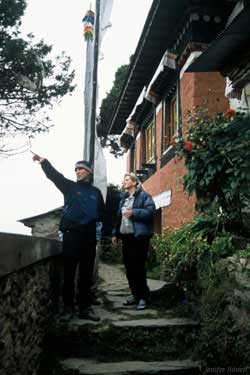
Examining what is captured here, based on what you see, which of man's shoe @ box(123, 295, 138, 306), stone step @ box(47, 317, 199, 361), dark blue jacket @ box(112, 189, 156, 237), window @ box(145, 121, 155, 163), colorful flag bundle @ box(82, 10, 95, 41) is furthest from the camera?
window @ box(145, 121, 155, 163)

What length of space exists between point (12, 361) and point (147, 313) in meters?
2.15

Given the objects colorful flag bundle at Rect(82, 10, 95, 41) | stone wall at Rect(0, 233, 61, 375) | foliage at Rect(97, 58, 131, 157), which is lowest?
stone wall at Rect(0, 233, 61, 375)

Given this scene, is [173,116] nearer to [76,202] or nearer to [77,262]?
[76,202]

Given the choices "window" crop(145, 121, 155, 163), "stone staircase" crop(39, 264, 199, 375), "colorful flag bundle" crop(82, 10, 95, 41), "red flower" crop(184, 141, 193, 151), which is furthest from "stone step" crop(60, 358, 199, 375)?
"window" crop(145, 121, 155, 163)

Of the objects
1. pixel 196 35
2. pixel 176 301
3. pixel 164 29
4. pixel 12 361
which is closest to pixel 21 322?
pixel 12 361

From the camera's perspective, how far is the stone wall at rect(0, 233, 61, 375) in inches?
94.0

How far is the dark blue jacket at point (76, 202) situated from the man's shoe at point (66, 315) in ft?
2.74

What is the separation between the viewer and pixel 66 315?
4.25m

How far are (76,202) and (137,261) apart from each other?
3.31 feet

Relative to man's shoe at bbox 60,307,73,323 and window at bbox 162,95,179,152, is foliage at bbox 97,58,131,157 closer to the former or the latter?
window at bbox 162,95,179,152

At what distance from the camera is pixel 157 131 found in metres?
10.6

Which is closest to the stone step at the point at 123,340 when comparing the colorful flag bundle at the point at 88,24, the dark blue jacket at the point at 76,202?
the dark blue jacket at the point at 76,202

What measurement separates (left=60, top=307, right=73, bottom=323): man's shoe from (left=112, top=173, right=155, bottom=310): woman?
80cm

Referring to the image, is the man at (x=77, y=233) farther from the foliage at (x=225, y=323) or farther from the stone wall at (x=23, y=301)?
the foliage at (x=225, y=323)
